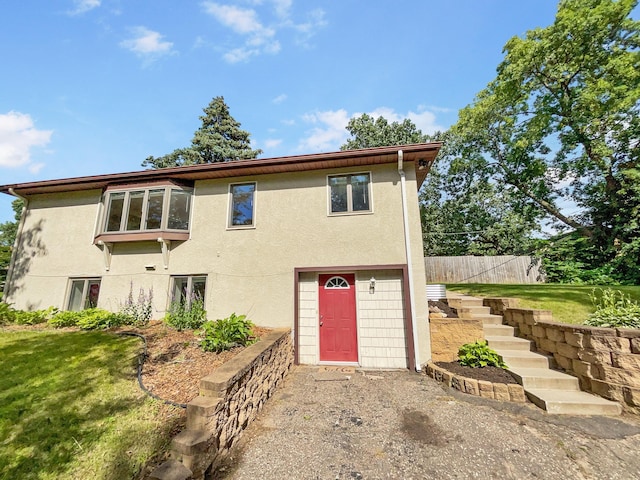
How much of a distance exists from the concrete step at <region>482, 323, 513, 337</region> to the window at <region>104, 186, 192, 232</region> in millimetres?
8448

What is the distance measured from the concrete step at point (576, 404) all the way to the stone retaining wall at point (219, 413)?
4.54 metres

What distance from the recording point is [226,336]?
17.2 ft

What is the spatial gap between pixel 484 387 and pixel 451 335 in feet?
4.19

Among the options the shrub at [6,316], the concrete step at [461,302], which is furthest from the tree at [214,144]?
the concrete step at [461,302]

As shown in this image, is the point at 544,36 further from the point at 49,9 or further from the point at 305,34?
the point at 49,9

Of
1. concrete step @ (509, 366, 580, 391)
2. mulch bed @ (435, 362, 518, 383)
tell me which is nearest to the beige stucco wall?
mulch bed @ (435, 362, 518, 383)

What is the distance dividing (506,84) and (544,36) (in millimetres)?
2336

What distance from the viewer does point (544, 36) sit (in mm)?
12852

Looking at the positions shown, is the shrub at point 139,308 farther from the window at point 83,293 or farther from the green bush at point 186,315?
the window at point 83,293

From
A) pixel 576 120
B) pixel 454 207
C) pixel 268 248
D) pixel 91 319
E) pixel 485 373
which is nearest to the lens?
pixel 485 373

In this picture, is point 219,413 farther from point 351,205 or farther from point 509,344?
point 509,344

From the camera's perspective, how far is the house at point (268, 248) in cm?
640

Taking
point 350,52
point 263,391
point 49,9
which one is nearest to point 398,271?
point 263,391

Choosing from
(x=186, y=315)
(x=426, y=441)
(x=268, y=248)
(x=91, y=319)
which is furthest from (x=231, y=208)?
(x=426, y=441)
